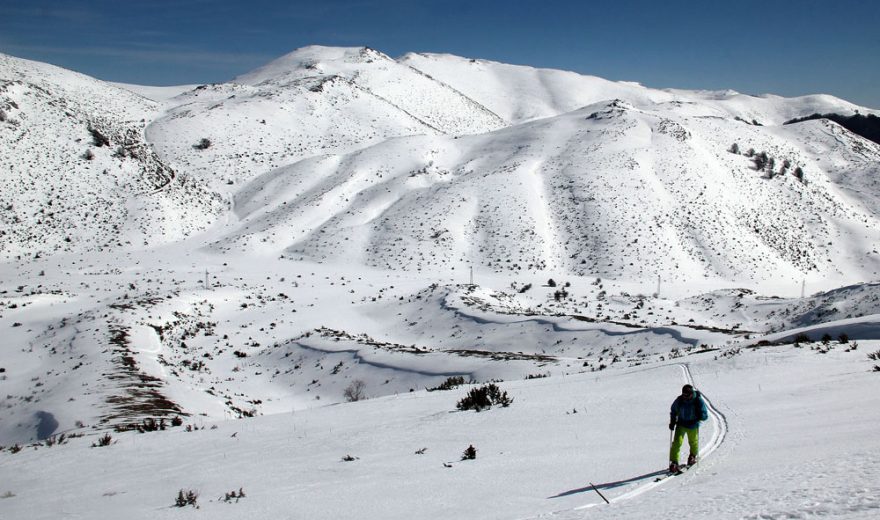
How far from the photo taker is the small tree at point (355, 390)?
22.6 meters

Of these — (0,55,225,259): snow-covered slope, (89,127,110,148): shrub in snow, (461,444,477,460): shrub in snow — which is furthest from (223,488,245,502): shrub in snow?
(89,127,110,148): shrub in snow

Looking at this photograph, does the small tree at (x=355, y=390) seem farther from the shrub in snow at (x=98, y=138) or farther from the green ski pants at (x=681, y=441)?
the shrub in snow at (x=98, y=138)

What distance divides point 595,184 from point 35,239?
54.5m

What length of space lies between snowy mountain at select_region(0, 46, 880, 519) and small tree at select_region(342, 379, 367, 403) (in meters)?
0.13

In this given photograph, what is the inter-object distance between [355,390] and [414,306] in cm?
1437

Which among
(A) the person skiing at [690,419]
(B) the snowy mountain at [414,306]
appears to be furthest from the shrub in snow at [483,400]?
(A) the person skiing at [690,419]

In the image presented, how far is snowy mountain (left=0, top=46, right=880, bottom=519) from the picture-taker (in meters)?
9.11

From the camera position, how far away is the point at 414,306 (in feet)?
124

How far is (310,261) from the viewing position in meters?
53.6

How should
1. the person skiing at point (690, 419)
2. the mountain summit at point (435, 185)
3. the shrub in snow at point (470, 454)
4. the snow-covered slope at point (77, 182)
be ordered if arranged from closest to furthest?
the person skiing at point (690, 419)
the shrub in snow at point (470, 454)
the mountain summit at point (435, 185)
the snow-covered slope at point (77, 182)

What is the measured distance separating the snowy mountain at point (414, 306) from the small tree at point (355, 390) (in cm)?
13

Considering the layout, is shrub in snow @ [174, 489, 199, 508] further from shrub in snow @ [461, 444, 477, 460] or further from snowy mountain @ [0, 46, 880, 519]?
shrub in snow @ [461, 444, 477, 460]

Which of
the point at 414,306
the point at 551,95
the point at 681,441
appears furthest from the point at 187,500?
the point at 551,95

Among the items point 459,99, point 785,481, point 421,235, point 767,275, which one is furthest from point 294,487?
point 459,99
